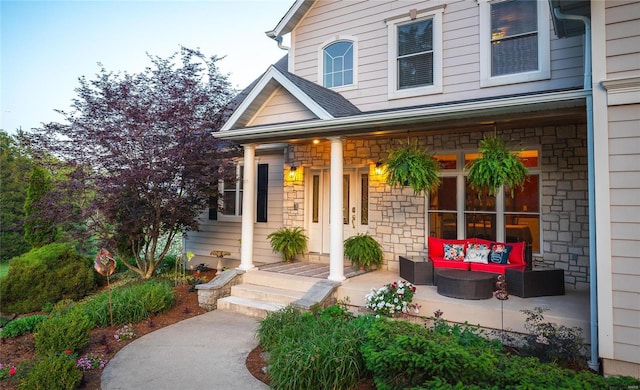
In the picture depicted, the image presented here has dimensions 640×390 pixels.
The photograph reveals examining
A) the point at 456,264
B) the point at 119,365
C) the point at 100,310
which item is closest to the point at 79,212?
the point at 100,310

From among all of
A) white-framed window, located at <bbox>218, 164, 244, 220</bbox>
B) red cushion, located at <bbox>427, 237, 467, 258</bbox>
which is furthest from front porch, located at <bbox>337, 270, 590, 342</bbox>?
white-framed window, located at <bbox>218, 164, 244, 220</bbox>

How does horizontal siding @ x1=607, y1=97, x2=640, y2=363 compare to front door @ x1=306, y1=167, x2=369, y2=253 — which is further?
front door @ x1=306, y1=167, x2=369, y2=253

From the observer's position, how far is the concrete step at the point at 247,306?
6059mm

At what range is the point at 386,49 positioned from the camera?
24.0 ft

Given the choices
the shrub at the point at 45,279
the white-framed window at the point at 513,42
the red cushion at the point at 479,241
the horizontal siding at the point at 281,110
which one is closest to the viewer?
the white-framed window at the point at 513,42

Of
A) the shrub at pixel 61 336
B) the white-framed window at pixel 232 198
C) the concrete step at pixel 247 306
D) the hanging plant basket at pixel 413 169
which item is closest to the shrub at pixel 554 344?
the hanging plant basket at pixel 413 169

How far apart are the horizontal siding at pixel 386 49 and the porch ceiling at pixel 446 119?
74 centimetres

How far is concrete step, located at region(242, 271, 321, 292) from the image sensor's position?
21.1 ft

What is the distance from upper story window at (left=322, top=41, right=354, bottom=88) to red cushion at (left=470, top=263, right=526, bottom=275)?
441 cm

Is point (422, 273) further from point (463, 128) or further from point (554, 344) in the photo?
point (463, 128)

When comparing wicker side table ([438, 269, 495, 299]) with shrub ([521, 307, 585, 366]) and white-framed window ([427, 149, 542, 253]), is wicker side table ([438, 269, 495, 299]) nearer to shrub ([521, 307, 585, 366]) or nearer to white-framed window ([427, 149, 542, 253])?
shrub ([521, 307, 585, 366])

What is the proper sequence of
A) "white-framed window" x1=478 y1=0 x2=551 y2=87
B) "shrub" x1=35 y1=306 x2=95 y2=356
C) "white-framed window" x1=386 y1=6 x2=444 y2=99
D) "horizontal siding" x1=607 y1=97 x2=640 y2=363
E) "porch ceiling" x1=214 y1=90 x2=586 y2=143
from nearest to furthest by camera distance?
"horizontal siding" x1=607 y1=97 x2=640 y2=363 → "shrub" x1=35 y1=306 x2=95 y2=356 → "porch ceiling" x1=214 y1=90 x2=586 y2=143 → "white-framed window" x1=478 y1=0 x2=551 y2=87 → "white-framed window" x1=386 y1=6 x2=444 y2=99

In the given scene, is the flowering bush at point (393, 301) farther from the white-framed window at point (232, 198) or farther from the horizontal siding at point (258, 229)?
the white-framed window at point (232, 198)

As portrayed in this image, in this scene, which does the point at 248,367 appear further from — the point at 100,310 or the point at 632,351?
the point at 632,351
